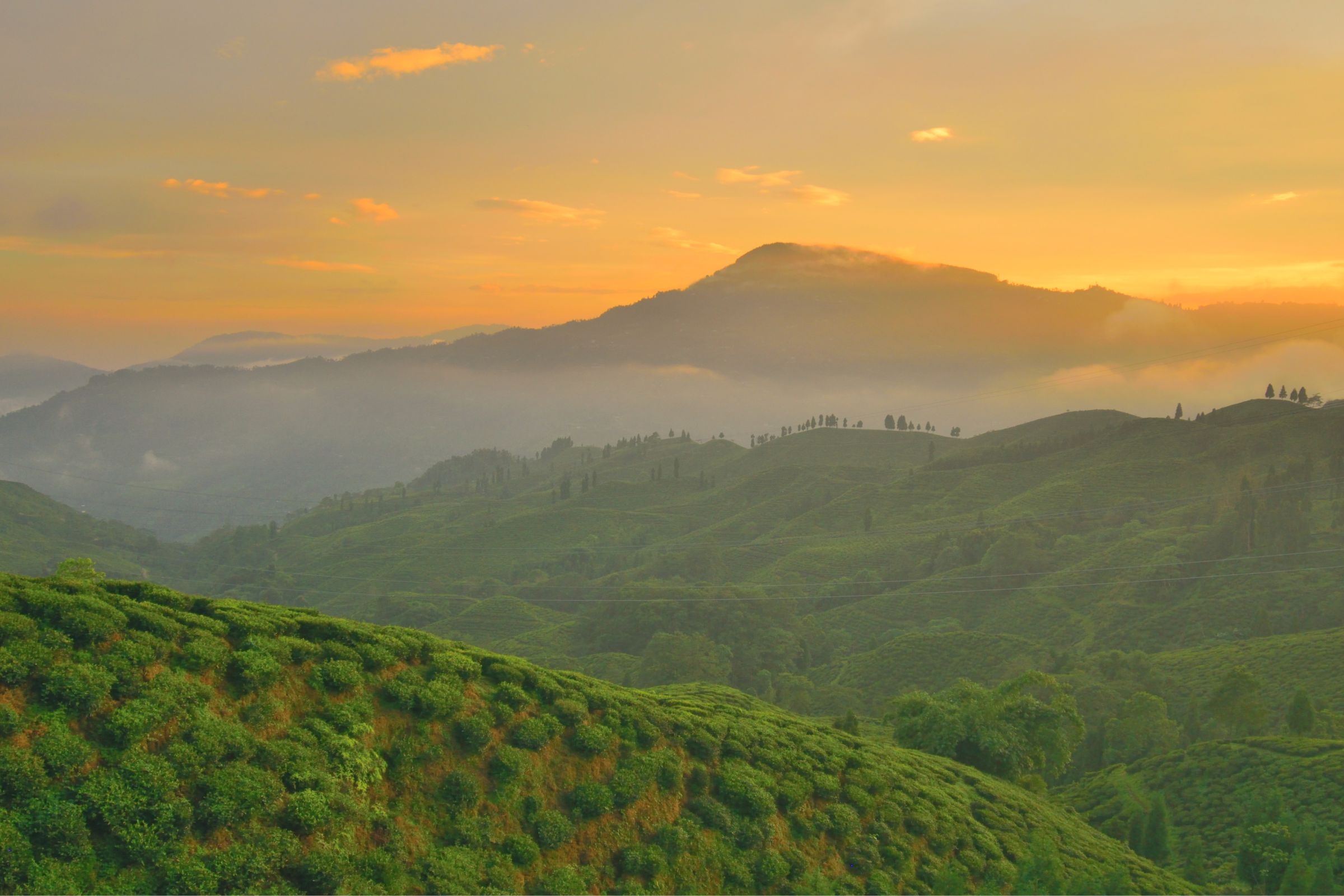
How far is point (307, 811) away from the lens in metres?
24.6

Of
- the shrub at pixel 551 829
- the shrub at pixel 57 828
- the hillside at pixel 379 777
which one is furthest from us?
the shrub at pixel 551 829

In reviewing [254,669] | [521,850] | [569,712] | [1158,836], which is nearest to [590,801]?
[521,850]

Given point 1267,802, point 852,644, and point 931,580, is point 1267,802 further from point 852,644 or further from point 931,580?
point 931,580

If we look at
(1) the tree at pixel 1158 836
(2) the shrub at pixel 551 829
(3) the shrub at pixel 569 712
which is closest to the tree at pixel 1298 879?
(1) the tree at pixel 1158 836

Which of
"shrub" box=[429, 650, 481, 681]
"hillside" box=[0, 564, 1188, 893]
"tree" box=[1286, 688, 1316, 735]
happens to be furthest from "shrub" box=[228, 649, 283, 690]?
"tree" box=[1286, 688, 1316, 735]

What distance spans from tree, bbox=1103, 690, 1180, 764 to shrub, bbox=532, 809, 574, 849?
77304 mm

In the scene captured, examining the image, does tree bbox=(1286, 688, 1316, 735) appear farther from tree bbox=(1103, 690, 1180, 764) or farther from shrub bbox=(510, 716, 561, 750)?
shrub bbox=(510, 716, 561, 750)

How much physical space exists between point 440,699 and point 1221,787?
220 feet

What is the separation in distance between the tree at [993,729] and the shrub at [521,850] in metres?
41.5

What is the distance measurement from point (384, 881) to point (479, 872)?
10.4ft

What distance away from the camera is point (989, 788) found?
173 feet

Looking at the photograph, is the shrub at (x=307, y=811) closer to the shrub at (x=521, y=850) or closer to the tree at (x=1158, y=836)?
the shrub at (x=521, y=850)

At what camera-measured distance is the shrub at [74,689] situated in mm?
23047

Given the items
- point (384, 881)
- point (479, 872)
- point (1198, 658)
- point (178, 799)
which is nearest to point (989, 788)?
point (479, 872)
